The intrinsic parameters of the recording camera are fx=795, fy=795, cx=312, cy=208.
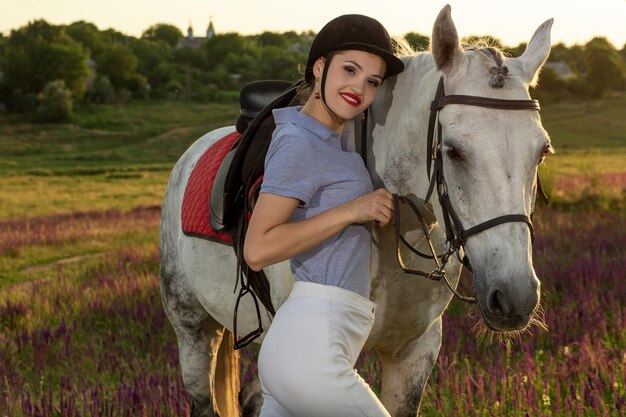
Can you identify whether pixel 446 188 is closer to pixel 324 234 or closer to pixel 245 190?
pixel 324 234

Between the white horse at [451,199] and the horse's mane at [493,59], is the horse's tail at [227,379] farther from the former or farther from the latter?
the horse's mane at [493,59]

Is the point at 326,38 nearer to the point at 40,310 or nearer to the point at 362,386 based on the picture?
the point at 362,386

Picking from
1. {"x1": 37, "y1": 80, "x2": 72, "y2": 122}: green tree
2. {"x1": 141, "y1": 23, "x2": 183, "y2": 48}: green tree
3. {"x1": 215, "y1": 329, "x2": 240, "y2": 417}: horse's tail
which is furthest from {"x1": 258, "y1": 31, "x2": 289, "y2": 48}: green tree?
{"x1": 215, "y1": 329, "x2": 240, "y2": 417}: horse's tail

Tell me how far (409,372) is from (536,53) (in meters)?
1.40

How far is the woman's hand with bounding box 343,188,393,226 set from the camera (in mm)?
2367

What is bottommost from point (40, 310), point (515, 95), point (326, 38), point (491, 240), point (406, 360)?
point (40, 310)

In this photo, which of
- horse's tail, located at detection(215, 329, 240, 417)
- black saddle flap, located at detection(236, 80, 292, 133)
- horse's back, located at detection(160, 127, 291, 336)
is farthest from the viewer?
horse's tail, located at detection(215, 329, 240, 417)

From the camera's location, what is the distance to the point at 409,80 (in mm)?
2842

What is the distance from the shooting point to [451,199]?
8.16ft

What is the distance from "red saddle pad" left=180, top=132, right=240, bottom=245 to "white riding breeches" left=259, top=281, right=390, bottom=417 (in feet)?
4.61

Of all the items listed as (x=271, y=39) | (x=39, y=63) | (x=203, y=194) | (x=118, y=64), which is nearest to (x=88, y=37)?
(x=118, y=64)

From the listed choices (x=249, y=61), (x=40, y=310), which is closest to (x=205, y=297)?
(x=40, y=310)

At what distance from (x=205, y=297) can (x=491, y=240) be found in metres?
2.04

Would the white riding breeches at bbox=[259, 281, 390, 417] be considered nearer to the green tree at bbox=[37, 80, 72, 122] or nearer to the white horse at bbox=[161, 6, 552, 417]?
the white horse at bbox=[161, 6, 552, 417]
